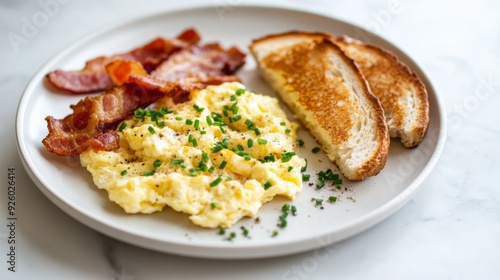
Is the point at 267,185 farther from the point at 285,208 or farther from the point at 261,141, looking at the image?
the point at 261,141

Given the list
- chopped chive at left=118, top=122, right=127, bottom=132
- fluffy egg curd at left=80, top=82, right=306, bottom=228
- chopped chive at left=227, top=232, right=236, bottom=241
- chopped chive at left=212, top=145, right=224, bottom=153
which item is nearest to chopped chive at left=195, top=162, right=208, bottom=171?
fluffy egg curd at left=80, top=82, right=306, bottom=228

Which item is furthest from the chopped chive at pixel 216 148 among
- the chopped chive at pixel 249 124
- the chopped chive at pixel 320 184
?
the chopped chive at pixel 320 184

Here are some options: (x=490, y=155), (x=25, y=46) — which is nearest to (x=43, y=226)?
(x=25, y=46)

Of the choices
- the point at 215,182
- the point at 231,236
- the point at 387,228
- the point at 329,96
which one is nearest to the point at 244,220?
the point at 231,236

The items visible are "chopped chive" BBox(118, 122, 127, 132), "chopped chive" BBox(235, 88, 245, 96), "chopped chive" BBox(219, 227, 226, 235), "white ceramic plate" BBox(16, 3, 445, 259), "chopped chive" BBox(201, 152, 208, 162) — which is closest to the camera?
"white ceramic plate" BBox(16, 3, 445, 259)

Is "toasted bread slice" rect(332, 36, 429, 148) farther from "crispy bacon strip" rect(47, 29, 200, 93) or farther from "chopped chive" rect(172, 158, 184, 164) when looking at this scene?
"chopped chive" rect(172, 158, 184, 164)

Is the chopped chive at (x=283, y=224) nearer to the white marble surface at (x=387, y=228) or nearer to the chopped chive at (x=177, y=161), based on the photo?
the white marble surface at (x=387, y=228)
